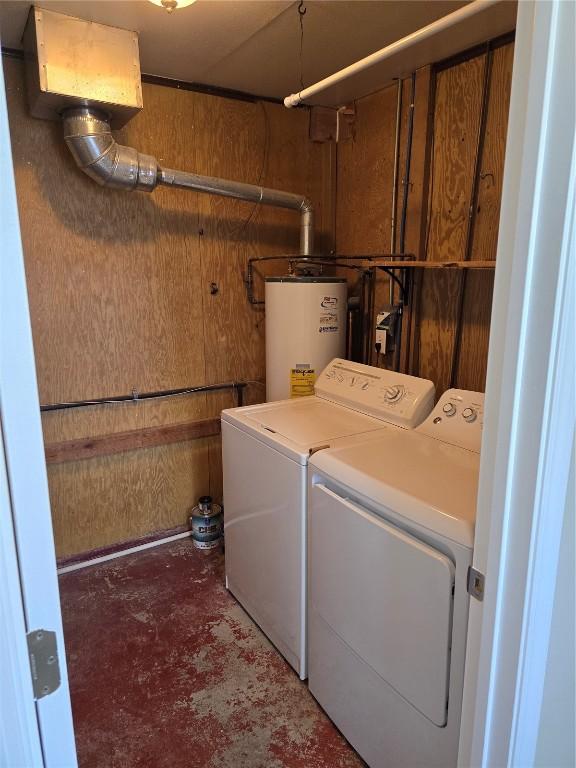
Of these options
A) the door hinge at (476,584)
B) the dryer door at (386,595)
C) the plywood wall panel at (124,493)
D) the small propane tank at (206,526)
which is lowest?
the small propane tank at (206,526)

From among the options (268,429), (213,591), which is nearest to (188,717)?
(213,591)

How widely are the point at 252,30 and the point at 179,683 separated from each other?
2.47 m

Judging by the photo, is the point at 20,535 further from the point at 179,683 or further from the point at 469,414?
the point at 179,683

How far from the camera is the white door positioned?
1.86 feet

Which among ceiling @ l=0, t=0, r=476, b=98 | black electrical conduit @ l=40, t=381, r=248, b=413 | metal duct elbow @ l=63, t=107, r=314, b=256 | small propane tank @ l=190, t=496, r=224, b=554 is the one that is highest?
ceiling @ l=0, t=0, r=476, b=98

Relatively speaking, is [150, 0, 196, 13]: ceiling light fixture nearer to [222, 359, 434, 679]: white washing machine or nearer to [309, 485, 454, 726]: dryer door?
[222, 359, 434, 679]: white washing machine

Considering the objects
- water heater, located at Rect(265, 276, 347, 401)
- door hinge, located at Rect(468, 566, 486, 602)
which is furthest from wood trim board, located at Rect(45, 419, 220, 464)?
door hinge, located at Rect(468, 566, 486, 602)

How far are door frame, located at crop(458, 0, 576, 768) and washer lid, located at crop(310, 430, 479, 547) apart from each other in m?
0.35

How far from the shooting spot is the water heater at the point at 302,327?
247cm

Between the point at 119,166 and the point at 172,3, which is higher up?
the point at 172,3

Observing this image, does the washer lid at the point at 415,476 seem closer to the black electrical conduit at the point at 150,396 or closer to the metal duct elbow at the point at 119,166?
the black electrical conduit at the point at 150,396

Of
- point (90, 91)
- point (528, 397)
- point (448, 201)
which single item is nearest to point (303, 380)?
point (448, 201)

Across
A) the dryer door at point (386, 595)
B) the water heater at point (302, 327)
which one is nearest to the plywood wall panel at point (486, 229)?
the water heater at point (302, 327)

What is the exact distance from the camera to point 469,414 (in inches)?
71.1
